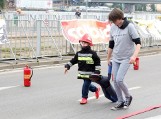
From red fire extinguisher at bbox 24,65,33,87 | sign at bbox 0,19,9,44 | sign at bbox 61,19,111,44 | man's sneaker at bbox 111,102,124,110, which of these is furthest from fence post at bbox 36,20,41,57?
man's sneaker at bbox 111,102,124,110

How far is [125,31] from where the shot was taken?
775cm

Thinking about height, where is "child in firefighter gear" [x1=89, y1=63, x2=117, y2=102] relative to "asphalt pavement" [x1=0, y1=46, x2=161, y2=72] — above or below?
above

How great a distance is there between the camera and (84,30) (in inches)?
665

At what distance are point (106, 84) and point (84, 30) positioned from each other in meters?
8.68

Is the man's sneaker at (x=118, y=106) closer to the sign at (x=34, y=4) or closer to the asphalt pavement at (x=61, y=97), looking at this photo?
the asphalt pavement at (x=61, y=97)

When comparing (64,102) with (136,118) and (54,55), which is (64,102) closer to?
(136,118)

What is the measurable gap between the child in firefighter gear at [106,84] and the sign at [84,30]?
785cm

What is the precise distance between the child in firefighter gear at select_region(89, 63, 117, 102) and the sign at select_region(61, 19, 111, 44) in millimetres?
7850

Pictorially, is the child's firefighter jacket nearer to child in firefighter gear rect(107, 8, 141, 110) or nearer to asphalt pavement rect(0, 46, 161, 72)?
child in firefighter gear rect(107, 8, 141, 110)

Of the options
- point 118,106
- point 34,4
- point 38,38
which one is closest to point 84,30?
point 38,38

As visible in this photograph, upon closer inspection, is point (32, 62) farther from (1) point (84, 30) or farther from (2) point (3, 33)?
(1) point (84, 30)

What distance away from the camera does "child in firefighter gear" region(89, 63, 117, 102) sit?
26.9ft

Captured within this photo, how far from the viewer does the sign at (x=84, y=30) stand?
16.3 meters

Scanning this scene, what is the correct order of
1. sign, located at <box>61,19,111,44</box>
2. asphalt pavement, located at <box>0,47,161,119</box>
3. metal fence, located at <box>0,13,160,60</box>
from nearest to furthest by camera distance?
asphalt pavement, located at <box>0,47,161,119</box>, metal fence, located at <box>0,13,160,60</box>, sign, located at <box>61,19,111,44</box>
